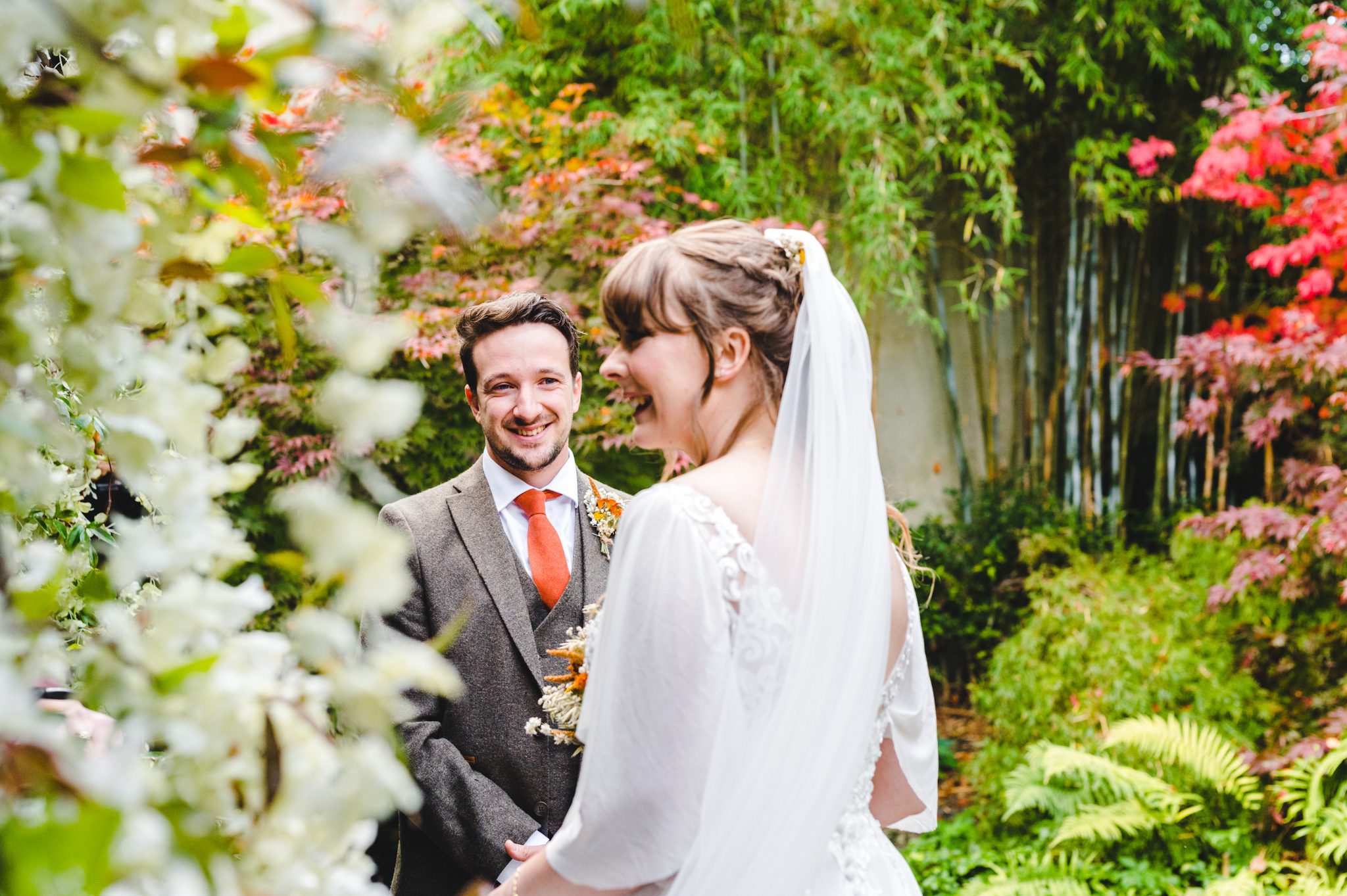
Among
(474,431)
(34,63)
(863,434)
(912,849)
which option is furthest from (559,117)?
(34,63)

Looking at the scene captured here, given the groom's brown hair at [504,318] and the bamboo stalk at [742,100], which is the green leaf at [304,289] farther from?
the bamboo stalk at [742,100]

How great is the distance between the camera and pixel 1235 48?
549 cm

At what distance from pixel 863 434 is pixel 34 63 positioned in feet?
3.86

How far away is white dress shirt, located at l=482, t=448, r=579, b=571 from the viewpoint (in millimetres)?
2098

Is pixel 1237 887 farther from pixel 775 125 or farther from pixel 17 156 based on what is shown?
pixel 775 125

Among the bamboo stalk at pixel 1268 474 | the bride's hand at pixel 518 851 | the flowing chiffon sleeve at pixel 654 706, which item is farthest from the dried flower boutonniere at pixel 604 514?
the bamboo stalk at pixel 1268 474

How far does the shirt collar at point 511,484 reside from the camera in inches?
83.0

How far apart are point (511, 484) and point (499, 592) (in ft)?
0.85

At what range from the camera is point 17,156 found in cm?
43

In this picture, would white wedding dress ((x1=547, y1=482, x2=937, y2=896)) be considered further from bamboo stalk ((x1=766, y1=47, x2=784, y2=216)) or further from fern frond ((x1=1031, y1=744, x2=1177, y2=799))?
bamboo stalk ((x1=766, y1=47, x2=784, y2=216))

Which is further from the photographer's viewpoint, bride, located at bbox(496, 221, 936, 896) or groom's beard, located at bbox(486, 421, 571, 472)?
groom's beard, located at bbox(486, 421, 571, 472)

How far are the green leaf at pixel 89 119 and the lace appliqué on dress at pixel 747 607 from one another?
91cm

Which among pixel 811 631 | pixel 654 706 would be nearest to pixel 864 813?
pixel 811 631

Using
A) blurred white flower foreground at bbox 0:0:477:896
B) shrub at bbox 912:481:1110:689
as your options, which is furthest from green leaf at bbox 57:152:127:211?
shrub at bbox 912:481:1110:689
